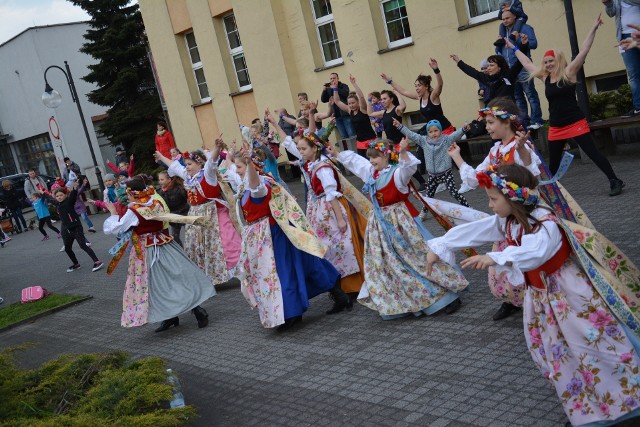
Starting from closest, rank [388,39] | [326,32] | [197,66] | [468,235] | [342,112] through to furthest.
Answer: [468,235] → [342,112] → [388,39] → [326,32] → [197,66]

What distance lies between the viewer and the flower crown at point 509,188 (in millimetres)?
4781

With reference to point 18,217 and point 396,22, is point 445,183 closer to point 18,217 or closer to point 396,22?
point 396,22

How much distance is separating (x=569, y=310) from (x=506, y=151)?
256cm

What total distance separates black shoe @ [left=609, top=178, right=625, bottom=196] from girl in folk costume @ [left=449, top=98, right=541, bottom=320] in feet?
12.1

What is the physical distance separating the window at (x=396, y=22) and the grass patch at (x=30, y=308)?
885 centimetres

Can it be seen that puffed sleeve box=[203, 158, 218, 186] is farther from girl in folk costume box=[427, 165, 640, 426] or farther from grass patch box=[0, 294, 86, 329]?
girl in folk costume box=[427, 165, 640, 426]

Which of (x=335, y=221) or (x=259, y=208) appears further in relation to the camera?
(x=335, y=221)

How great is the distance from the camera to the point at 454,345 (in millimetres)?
6703

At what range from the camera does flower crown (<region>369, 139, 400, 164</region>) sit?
782 centimetres

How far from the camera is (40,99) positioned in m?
43.1

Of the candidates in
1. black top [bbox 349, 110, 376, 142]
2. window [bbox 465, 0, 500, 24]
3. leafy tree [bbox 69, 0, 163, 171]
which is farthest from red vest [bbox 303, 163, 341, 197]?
leafy tree [bbox 69, 0, 163, 171]

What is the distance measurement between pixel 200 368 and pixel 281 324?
2.99ft

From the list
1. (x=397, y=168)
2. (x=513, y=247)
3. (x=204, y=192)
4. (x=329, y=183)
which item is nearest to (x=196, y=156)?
(x=204, y=192)

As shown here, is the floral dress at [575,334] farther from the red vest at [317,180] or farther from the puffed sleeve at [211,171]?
the puffed sleeve at [211,171]
